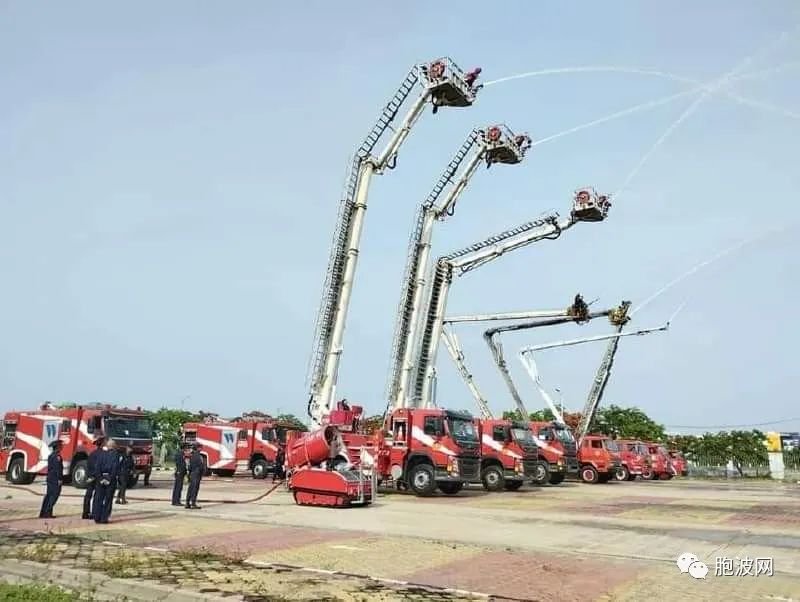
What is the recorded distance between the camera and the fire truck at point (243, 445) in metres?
30.4

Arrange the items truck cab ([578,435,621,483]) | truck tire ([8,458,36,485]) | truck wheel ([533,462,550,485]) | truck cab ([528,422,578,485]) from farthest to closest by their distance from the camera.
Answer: truck cab ([578,435,621,483])
truck cab ([528,422,578,485])
truck wheel ([533,462,550,485])
truck tire ([8,458,36,485])

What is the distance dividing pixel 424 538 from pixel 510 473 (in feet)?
45.6

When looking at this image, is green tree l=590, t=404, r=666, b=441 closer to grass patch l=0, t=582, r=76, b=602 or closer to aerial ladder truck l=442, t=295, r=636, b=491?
aerial ladder truck l=442, t=295, r=636, b=491

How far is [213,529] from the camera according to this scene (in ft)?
40.9

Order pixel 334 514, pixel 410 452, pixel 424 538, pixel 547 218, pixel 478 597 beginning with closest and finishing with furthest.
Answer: pixel 478 597
pixel 424 538
pixel 334 514
pixel 410 452
pixel 547 218

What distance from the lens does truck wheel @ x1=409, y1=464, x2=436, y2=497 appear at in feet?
69.1

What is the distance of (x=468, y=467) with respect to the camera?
21.5m

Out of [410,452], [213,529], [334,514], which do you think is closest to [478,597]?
[213,529]

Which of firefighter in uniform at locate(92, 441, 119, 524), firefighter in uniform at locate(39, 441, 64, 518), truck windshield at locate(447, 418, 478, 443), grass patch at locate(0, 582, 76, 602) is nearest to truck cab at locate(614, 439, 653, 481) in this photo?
truck windshield at locate(447, 418, 478, 443)

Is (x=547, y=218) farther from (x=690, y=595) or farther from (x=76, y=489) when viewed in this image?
(x=690, y=595)

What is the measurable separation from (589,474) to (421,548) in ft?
81.2

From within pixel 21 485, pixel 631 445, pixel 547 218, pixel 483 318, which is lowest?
pixel 21 485

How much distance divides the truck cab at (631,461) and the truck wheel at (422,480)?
17.9 metres

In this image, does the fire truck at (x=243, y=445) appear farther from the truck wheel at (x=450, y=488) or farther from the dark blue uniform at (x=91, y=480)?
the dark blue uniform at (x=91, y=480)
